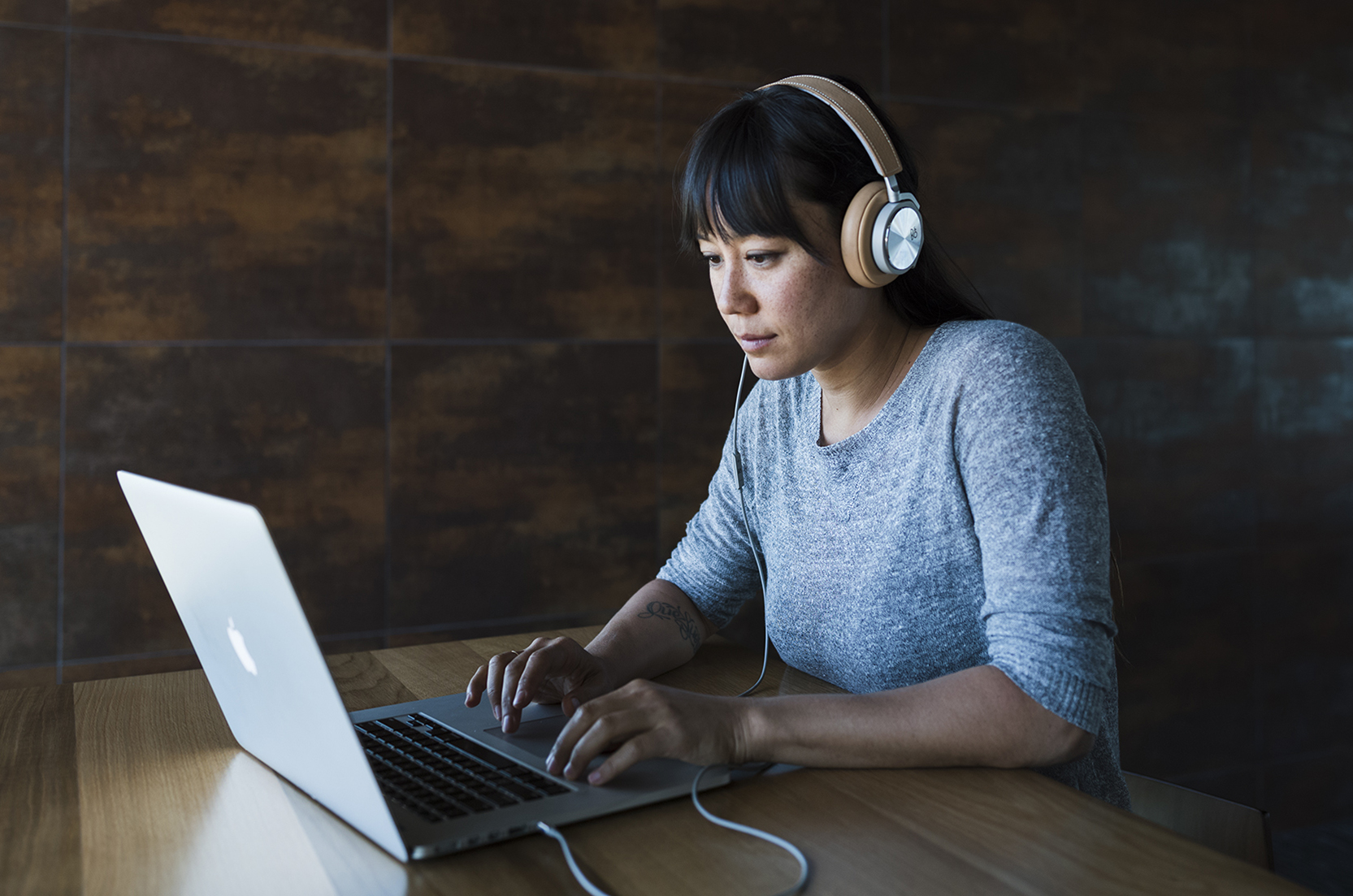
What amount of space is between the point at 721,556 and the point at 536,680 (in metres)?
0.44

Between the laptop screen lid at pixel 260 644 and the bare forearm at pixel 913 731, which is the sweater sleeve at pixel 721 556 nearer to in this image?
the bare forearm at pixel 913 731

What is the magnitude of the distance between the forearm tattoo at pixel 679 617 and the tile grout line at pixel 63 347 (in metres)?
1.36

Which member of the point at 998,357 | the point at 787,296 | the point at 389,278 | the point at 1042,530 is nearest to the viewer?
the point at 1042,530

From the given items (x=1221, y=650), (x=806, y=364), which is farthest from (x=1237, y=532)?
(x=806, y=364)

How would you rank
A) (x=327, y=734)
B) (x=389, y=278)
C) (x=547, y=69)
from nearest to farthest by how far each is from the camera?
(x=327, y=734) < (x=389, y=278) < (x=547, y=69)

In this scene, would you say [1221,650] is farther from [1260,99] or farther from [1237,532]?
[1260,99]

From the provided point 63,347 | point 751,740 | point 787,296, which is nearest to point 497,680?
point 751,740

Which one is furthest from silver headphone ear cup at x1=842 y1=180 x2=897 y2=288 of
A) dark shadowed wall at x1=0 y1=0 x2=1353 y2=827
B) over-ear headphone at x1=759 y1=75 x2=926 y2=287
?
dark shadowed wall at x1=0 y1=0 x2=1353 y2=827

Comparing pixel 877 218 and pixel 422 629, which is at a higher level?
pixel 877 218

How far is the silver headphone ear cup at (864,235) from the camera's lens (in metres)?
1.13

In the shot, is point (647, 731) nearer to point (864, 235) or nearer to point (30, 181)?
point (864, 235)

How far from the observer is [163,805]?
83 cm

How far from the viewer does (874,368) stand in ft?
4.12

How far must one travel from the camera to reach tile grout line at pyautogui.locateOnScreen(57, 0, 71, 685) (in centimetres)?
199
